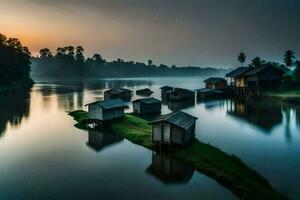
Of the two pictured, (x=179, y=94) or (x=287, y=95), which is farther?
(x=179, y=94)

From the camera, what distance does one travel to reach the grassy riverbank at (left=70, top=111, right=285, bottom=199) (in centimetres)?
2092

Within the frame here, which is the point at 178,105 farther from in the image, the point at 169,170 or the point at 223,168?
the point at 223,168

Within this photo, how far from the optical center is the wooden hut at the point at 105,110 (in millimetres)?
44344

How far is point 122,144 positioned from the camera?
35.9m

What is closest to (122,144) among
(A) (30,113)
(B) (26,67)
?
(A) (30,113)

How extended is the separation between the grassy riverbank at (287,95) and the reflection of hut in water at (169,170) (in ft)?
176

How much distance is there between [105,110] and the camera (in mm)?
44438

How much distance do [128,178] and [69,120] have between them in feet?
102

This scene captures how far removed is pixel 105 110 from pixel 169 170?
2043cm

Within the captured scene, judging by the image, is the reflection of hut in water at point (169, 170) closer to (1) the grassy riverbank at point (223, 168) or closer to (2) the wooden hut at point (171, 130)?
(1) the grassy riverbank at point (223, 168)

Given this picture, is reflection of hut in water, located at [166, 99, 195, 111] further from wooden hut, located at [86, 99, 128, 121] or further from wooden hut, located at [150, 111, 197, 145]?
wooden hut, located at [150, 111, 197, 145]

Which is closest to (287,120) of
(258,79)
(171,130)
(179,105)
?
(171,130)

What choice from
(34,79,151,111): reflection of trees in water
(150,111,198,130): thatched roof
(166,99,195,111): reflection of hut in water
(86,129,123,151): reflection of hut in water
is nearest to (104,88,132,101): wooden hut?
(34,79,151,111): reflection of trees in water

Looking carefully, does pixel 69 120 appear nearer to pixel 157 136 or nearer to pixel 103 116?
pixel 103 116
